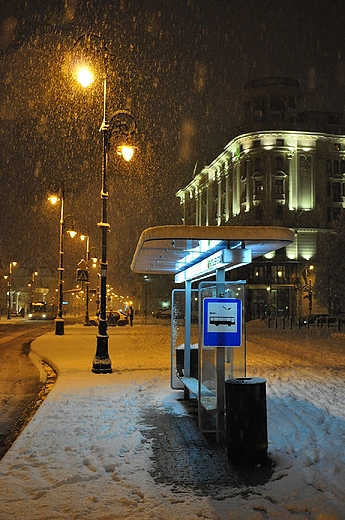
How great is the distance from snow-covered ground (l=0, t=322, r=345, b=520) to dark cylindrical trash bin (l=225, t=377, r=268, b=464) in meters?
0.36

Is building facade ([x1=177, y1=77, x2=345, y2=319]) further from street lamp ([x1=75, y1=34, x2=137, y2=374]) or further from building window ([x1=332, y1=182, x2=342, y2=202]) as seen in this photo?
street lamp ([x1=75, y1=34, x2=137, y2=374])

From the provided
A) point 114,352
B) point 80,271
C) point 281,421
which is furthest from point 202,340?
point 80,271

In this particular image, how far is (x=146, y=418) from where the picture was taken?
377 inches

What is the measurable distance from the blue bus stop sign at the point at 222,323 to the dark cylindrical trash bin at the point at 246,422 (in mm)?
871

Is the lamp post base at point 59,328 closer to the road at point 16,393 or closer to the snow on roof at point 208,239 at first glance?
the road at point 16,393

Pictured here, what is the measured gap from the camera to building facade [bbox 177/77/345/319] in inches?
3093

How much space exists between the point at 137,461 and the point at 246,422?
1.37m

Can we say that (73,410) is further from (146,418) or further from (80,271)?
(80,271)

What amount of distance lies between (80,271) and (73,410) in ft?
75.6

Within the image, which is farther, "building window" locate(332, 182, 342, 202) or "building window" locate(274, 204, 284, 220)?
"building window" locate(332, 182, 342, 202)

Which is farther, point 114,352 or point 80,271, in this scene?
point 80,271

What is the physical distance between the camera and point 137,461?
7000 mm

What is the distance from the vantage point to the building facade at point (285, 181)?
258 ft

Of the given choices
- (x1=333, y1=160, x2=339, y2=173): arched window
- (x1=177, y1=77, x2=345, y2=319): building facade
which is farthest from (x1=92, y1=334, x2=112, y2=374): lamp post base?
(x1=333, y1=160, x2=339, y2=173): arched window
